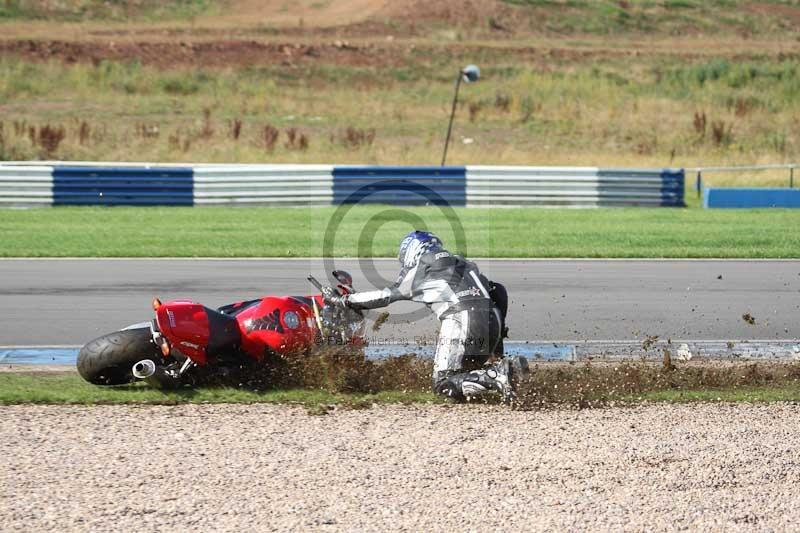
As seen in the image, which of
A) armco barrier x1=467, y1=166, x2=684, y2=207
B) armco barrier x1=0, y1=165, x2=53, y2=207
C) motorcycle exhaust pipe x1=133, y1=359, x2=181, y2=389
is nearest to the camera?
motorcycle exhaust pipe x1=133, y1=359, x2=181, y2=389

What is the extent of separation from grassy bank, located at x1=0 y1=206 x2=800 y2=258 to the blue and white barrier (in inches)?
19.1

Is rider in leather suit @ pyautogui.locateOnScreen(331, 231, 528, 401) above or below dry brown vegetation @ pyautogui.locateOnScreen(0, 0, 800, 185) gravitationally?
below

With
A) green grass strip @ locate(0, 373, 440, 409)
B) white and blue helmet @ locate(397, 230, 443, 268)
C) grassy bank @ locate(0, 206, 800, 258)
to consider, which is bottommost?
grassy bank @ locate(0, 206, 800, 258)

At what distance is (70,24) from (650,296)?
4373 cm

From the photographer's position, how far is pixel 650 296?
40.7 feet

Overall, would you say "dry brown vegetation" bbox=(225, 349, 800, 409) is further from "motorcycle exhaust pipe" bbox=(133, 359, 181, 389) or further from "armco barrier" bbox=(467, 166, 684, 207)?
"armco barrier" bbox=(467, 166, 684, 207)

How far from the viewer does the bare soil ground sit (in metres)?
5.58

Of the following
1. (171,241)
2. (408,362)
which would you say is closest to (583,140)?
(171,241)

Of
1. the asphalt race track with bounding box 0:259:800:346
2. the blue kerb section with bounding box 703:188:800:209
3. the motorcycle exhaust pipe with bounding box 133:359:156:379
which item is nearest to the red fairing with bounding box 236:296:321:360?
the motorcycle exhaust pipe with bounding box 133:359:156:379

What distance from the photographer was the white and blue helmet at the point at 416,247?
8.02 m

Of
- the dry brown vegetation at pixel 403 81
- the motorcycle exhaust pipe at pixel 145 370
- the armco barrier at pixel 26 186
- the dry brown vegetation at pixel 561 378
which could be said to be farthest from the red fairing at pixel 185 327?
the dry brown vegetation at pixel 403 81

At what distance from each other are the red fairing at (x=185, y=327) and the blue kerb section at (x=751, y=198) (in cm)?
1692

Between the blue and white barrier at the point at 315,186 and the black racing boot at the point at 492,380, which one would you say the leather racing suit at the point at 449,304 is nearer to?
the black racing boot at the point at 492,380

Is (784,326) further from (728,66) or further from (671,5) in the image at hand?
(671,5)
